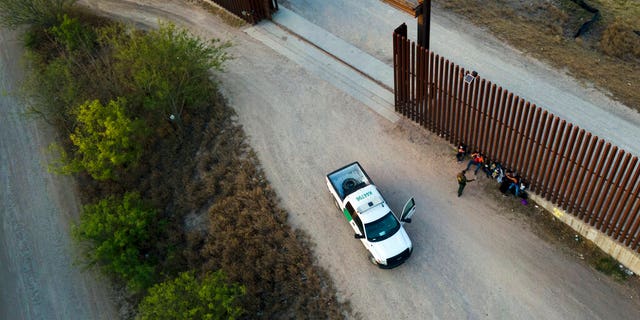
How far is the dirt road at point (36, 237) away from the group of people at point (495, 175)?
12.5 metres

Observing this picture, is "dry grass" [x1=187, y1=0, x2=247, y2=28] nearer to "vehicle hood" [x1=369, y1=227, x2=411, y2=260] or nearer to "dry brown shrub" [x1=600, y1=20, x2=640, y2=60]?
"vehicle hood" [x1=369, y1=227, x2=411, y2=260]

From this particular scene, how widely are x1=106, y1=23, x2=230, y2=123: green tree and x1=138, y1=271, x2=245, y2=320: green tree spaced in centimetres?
756

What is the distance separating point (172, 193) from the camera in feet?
62.6

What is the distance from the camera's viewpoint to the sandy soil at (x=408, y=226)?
14812 mm

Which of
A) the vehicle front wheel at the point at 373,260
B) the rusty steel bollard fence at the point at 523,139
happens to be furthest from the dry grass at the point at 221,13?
the vehicle front wheel at the point at 373,260

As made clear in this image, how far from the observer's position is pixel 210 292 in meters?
14.2

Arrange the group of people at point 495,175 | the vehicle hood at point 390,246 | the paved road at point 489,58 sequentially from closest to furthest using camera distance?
the vehicle hood at point 390,246
the group of people at point 495,175
the paved road at point 489,58

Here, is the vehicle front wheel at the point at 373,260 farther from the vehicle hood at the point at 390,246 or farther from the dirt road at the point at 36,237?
the dirt road at the point at 36,237

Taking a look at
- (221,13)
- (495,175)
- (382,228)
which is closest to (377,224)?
(382,228)

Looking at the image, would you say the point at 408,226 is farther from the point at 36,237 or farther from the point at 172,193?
the point at 36,237

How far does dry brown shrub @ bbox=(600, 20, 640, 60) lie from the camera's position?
20703 millimetres

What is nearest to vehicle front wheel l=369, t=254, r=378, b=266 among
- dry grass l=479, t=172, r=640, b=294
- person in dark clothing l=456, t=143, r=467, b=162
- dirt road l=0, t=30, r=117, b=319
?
dry grass l=479, t=172, r=640, b=294

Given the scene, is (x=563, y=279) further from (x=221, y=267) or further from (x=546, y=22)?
(x=546, y=22)

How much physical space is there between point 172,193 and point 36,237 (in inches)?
206
